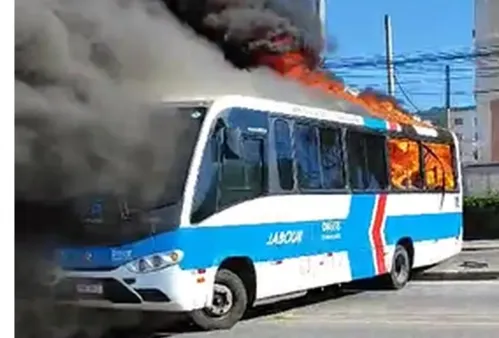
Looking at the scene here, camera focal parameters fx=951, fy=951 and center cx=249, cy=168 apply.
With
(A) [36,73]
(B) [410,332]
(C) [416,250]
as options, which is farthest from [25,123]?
(C) [416,250]

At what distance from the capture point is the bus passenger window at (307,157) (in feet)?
36.0

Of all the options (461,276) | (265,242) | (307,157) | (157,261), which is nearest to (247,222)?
(265,242)

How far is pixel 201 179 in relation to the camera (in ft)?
30.1

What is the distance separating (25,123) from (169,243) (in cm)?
234

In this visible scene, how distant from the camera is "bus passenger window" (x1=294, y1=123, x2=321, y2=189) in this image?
36.0ft

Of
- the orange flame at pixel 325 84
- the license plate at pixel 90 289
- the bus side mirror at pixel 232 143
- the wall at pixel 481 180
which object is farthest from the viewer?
the wall at pixel 481 180

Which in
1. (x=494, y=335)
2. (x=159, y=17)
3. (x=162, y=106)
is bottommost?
(x=494, y=335)

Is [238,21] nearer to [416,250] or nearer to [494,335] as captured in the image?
[494,335]

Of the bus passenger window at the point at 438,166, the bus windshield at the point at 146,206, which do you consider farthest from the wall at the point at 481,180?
the bus windshield at the point at 146,206

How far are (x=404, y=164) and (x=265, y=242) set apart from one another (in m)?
4.44

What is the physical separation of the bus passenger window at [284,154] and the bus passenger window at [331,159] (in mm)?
887

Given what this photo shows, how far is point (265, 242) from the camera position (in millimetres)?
10305

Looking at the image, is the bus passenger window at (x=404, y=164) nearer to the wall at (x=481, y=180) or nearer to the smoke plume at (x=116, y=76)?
the smoke plume at (x=116, y=76)

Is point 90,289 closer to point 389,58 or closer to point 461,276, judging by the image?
point 461,276
